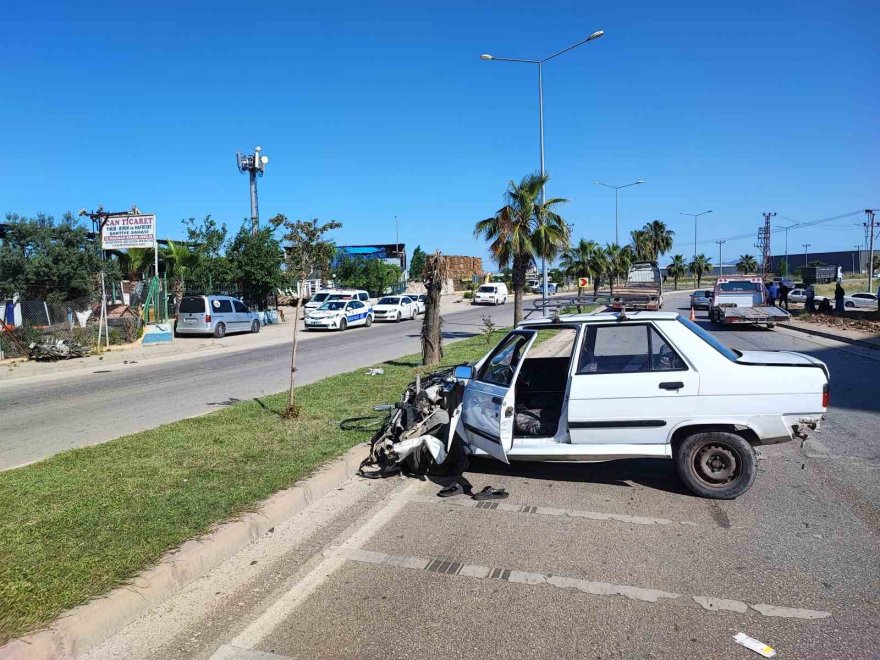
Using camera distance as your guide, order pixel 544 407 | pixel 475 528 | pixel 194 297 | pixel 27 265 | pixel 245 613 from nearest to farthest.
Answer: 1. pixel 245 613
2. pixel 475 528
3. pixel 544 407
4. pixel 27 265
5. pixel 194 297

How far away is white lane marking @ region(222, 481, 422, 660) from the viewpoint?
3.48 metres

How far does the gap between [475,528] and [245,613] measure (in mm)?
1885

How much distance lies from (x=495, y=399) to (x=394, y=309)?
104 ft

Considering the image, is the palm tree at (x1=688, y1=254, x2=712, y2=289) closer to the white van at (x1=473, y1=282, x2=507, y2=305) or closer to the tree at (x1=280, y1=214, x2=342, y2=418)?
the white van at (x1=473, y1=282, x2=507, y2=305)

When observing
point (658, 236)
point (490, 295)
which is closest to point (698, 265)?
point (658, 236)

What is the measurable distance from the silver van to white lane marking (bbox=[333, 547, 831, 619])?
77.5 ft

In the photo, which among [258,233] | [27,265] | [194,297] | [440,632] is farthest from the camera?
[258,233]

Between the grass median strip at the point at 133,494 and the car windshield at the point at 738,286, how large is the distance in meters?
20.9

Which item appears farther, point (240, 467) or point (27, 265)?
point (27, 265)

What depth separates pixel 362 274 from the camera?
5212cm

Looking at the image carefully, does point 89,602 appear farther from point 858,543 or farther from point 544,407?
point 858,543

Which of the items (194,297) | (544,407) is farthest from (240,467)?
(194,297)

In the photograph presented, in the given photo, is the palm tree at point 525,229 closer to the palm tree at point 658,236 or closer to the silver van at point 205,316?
the silver van at point 205,316

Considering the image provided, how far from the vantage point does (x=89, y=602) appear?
3490 mm
